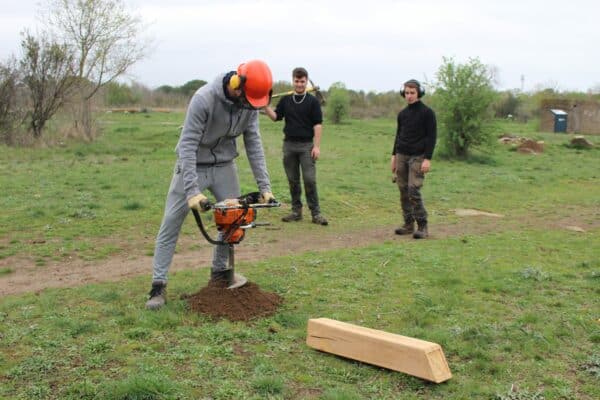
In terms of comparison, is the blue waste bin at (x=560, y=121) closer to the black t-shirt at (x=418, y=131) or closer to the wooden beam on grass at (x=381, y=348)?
the black t-shirt at (x=418, y=131)

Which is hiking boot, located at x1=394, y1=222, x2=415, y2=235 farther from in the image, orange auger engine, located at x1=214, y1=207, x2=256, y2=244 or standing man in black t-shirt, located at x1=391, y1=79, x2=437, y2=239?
orange auger engine, located at x1=214, y1=207, x2=256, y2=244

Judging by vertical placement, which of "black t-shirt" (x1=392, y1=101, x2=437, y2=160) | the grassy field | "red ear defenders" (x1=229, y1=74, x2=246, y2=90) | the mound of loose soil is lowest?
the grassy field

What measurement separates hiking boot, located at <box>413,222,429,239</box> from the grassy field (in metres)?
0.19

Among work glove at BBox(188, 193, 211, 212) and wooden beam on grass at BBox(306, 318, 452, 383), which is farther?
work glove at BBox(188, 193, 211, 212)

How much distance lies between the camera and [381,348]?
14.6ft

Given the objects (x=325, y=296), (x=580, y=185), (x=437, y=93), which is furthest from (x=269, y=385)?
(x=437, y=93)

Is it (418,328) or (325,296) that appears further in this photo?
(325,296)

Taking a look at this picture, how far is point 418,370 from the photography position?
14.0 feet

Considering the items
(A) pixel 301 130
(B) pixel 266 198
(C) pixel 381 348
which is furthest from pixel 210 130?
(A) pixel 301 130

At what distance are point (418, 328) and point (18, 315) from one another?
324 cm

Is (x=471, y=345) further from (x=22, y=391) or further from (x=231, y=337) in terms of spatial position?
(x=22, y=391)

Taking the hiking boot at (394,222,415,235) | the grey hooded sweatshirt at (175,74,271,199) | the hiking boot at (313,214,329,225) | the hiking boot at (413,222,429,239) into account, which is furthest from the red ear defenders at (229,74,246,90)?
the hiking boot at (313,214,329,225)

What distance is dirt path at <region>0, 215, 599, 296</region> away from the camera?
6.90 meters

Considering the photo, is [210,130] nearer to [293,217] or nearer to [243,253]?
[243,253]
